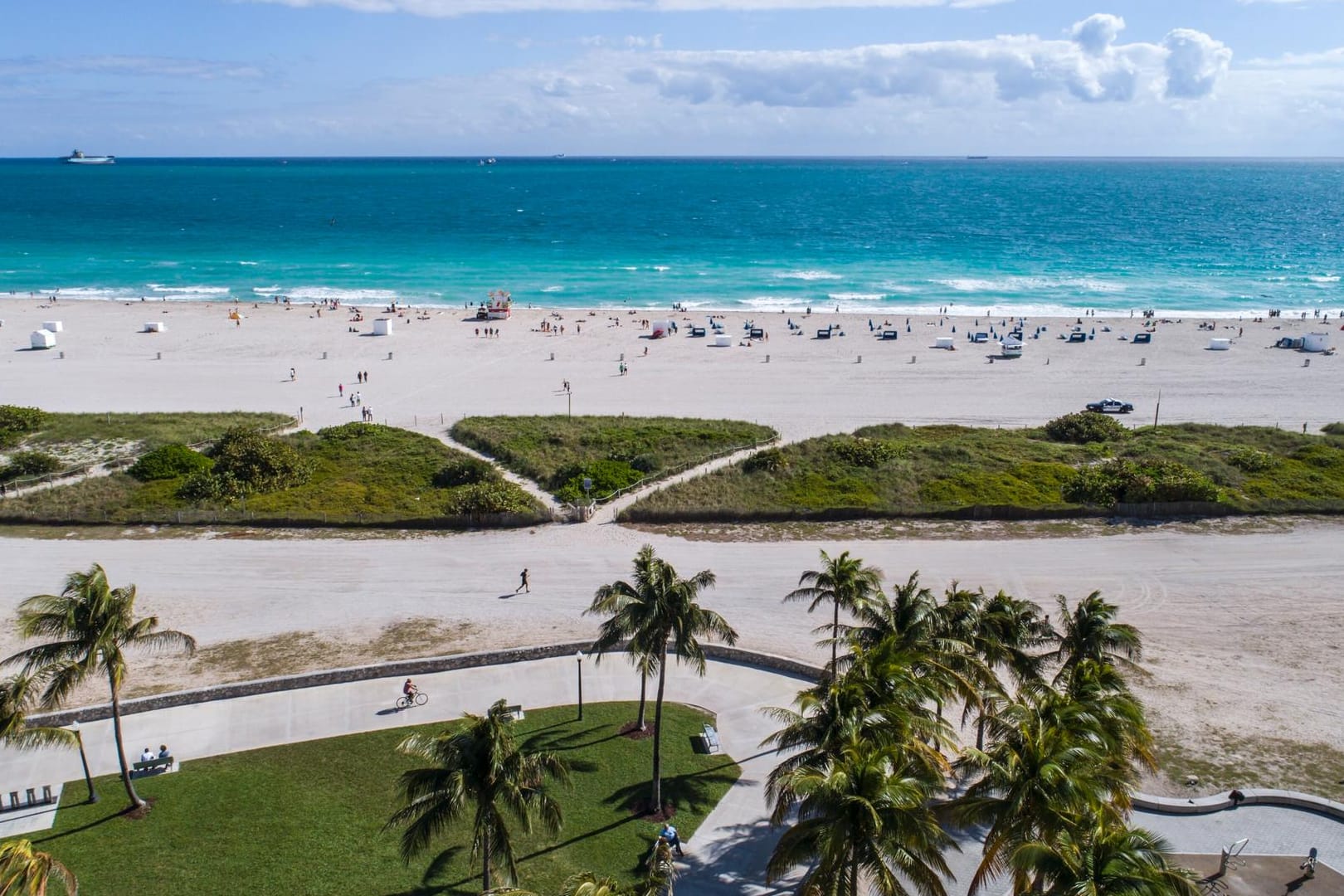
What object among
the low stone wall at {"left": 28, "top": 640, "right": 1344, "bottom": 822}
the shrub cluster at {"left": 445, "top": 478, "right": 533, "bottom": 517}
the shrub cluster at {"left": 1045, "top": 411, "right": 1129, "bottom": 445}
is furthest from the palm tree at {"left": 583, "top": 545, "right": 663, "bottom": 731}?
the shrub cluster at {"left": 1045, "top": 411, "right": 1129, "bottom": 445}

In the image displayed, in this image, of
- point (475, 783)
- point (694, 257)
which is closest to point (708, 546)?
point (475, 783)

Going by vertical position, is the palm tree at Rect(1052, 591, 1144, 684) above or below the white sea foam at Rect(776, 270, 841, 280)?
below

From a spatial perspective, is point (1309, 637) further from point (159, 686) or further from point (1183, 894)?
point (159, 686)

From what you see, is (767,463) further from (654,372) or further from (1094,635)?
(1094,635)

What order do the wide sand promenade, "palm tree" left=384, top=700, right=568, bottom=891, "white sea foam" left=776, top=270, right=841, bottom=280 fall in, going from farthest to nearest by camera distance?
"white sea foam" left=776, top=270, right=841, bottom=280, the wide sand promenade, "palm tree" left=384, top=700, right=568, bottom=891

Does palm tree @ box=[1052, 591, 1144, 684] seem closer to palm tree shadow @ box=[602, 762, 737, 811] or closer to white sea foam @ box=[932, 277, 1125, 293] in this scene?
palm tree shadow @ box=[602, 762, 737, 811]

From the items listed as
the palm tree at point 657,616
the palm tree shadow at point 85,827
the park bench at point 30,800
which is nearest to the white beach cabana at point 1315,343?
the palm tree at point 657,616
